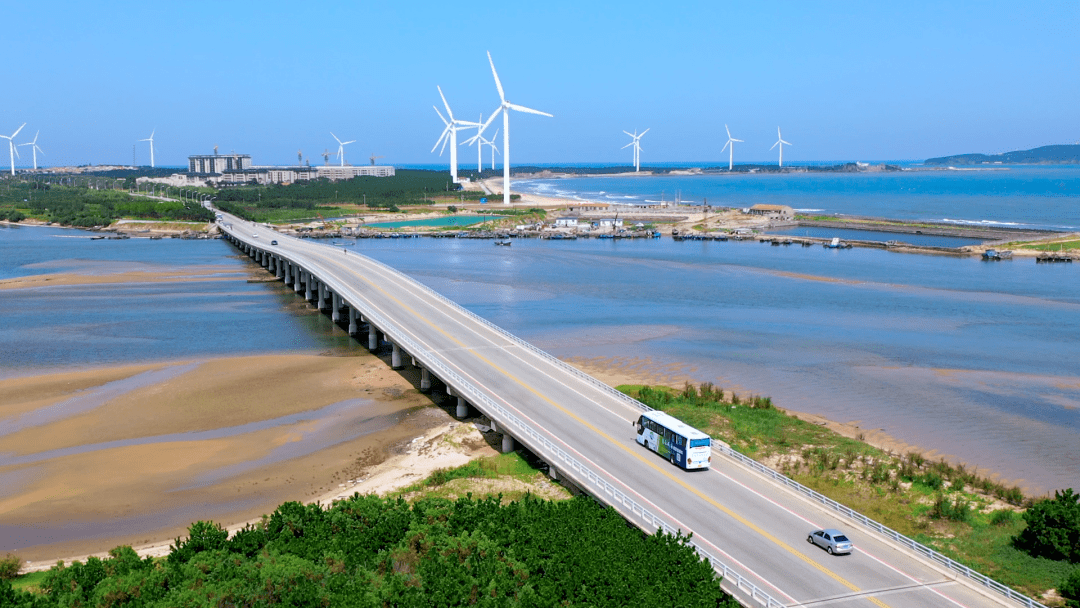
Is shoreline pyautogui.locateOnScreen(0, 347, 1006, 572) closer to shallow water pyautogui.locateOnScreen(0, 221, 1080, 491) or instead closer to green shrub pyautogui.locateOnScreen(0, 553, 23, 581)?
green shrub pyautogui.locateOnScreen(0, 553, 23, 581)

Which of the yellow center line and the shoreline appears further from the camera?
the shoreline

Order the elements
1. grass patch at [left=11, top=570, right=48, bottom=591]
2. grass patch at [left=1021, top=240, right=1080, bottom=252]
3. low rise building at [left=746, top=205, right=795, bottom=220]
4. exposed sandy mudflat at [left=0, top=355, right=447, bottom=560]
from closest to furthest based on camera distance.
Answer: grass patch at [left=11, top=570, right=48, bottom=591]
exposed sandy mudflat at [left=0, top=355, right=447, bottom=560]
grass patch at [left=1021, top=240, right=1080, bottom=252]
low rise building at [left=746, top=205, right=795, bottom=220]

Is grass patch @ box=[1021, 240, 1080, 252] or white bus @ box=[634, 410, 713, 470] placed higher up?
grass patch @ box=[1021, 240, 1080, 252]

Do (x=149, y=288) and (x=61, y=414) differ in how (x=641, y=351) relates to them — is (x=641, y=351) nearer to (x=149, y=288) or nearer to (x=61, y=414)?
(x=61, y=414)

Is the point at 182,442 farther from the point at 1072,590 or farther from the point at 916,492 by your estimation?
the point at 1072,590

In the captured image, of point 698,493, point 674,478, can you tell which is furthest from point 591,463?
point 698,493

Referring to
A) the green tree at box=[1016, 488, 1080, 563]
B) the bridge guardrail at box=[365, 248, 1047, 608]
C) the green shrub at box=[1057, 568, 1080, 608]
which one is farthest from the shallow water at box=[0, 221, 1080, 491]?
the green shrub at box=[1057, 568, 1080, 608]

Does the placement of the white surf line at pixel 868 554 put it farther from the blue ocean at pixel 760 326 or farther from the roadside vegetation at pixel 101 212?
the roadside vegetation at pixel 101 212
